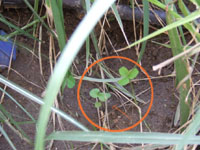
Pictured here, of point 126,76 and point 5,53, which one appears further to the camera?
point 5,53

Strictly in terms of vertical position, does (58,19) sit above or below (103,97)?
above

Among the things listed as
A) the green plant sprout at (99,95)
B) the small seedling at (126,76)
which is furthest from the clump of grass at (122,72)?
the green plant sprout at (99,95)

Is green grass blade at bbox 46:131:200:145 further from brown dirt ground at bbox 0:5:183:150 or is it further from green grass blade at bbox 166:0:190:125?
brown dirt ground at bbox 0:5:183:150

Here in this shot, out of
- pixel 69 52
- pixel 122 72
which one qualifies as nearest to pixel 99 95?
pixel 122 72

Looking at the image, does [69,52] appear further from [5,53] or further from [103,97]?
[5,53]

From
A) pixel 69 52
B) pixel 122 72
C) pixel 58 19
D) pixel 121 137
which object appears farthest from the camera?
pixel 122 72

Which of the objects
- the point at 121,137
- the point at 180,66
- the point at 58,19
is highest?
the point at 58,19

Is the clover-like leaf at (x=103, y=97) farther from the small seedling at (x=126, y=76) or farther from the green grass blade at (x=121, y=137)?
the green grass blade at (x=121, y=137)

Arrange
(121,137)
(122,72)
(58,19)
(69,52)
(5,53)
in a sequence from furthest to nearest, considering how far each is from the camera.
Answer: (5,53) < (122,72) < (58,19) < (121,137) < (69,52)
